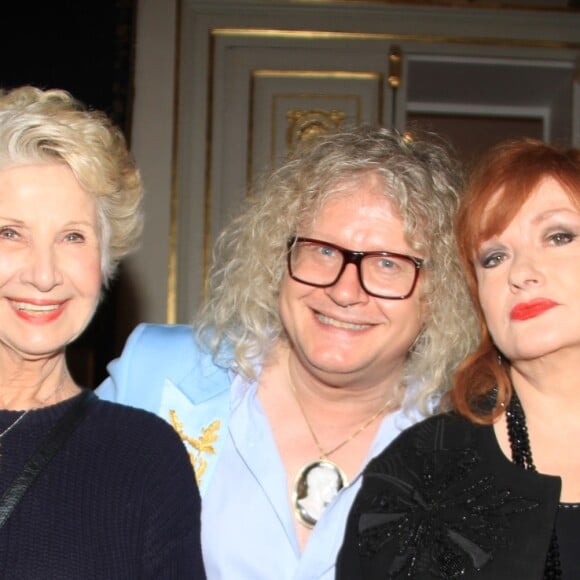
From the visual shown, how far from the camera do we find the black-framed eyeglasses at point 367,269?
8.02ft

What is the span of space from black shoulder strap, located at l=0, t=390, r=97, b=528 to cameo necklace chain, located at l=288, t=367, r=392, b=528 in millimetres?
541

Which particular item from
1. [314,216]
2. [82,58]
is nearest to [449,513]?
[314,216]

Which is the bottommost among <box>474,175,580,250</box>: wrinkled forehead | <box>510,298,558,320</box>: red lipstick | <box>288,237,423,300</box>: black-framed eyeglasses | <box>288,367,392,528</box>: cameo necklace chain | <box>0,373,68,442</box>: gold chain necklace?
<box>288,367,392,528</box>: cameo necklace chain

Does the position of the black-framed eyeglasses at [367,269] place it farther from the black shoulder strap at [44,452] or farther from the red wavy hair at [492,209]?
the black shoulder strap at [44,452]

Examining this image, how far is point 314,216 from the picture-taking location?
2547mm

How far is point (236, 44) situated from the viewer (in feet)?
16.3

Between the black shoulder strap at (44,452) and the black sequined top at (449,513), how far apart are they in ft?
1.97

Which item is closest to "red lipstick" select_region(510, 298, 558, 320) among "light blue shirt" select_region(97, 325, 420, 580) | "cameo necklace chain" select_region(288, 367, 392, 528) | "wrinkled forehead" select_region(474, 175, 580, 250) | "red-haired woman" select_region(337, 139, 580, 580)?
"red-haired woman" select_region(337, 139, 580, 580)

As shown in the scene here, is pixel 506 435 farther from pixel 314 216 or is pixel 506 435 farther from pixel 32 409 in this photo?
pixel 32 409

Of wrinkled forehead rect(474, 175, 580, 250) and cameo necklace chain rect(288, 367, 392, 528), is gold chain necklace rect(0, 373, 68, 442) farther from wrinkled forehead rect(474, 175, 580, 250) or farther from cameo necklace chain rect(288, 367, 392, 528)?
wrinkled forehead rect(474, 175, 580, 250)

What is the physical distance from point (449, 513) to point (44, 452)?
792 mm

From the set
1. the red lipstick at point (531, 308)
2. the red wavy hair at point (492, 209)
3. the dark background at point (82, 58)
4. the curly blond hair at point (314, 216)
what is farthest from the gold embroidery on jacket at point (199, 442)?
the dark background at point (82, 58)

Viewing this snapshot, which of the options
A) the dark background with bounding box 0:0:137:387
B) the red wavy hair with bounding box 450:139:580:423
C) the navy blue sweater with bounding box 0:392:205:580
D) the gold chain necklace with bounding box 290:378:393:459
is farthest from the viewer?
the dark background with bounding box 0:0:137:387

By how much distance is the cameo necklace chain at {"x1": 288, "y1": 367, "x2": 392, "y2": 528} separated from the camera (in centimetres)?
243
